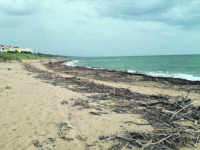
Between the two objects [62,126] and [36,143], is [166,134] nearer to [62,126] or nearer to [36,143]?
[62,126]

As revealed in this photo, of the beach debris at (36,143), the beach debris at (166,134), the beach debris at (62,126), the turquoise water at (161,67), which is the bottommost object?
the beach debris at (36,143)

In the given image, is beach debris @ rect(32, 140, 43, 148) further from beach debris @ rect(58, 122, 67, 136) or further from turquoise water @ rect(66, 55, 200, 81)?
turquoise water @ rect(66, 55, 200, 81)

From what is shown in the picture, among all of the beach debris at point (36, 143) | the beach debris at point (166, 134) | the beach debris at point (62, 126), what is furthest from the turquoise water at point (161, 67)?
the beach debris at point (36, 143)

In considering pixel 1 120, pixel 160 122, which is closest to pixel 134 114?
pixel 160 122

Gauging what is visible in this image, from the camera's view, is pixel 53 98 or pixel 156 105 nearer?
pixel 156 105

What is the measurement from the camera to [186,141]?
9.48 feet

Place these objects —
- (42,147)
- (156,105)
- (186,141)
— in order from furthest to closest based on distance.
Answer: (156,105) → (186,141) → (42,147)

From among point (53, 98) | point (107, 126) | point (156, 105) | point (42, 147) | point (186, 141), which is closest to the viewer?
point (42, 147)

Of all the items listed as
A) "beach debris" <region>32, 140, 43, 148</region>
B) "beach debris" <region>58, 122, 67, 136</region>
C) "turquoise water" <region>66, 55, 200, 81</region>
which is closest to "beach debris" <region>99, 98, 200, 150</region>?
"beach debris" <region>58, 122, 67, 136</region>

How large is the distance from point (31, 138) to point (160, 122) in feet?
11.3

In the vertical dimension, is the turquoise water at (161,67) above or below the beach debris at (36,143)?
above

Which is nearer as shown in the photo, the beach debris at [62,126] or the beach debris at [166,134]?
the beach debris at [166,134]

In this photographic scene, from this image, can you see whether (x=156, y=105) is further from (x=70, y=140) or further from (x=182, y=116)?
(x=70, y=140)

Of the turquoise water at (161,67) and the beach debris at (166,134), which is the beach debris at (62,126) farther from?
the turquoise water at (161,67)
